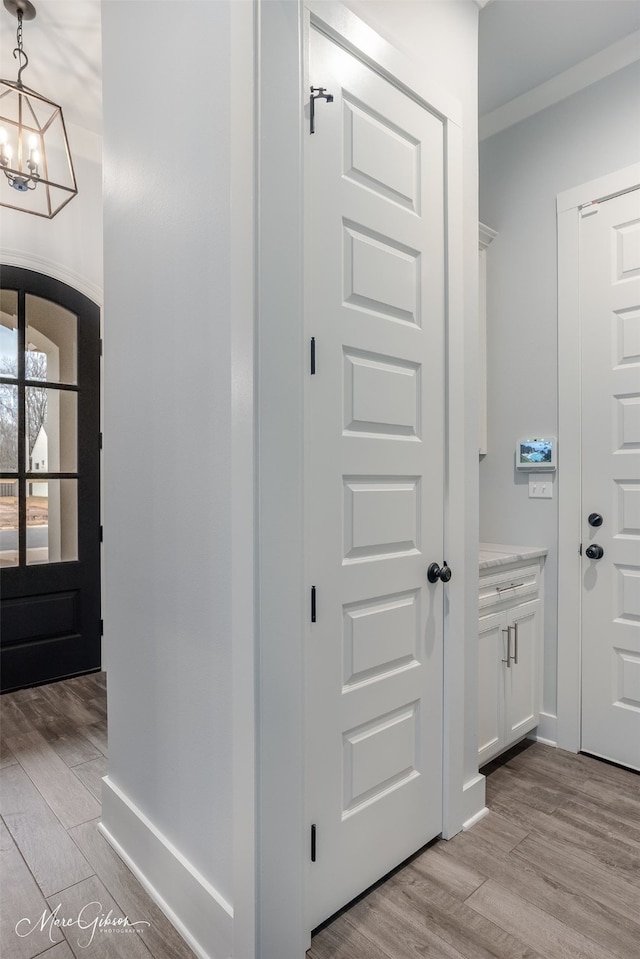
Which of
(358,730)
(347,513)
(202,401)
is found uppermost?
(202,401)

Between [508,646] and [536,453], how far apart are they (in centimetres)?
88

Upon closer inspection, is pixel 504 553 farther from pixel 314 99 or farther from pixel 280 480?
pixel 314 99

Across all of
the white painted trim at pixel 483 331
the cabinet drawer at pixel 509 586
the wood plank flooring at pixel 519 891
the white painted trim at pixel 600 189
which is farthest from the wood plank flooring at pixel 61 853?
the white painted trim at pixel 600 189

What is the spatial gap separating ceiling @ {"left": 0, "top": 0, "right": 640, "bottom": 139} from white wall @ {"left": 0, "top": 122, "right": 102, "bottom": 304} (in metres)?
0.31

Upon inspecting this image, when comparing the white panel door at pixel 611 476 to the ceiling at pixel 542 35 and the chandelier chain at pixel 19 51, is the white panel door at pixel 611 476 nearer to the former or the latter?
the ceiling at pixel 542 35

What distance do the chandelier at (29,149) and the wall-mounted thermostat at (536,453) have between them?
2.33 metres

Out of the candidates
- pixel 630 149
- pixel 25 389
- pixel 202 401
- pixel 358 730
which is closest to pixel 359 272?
pixel 202 401

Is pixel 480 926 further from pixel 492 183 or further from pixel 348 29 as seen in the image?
pixel 492 183

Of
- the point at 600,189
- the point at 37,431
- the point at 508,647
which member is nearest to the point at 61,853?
the point at 508,647

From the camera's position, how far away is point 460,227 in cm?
187

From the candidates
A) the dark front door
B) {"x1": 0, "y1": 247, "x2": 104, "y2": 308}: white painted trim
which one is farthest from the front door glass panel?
{"x1": 0, "y1": 247, "x2": 104, "y2": 308}: white painted trim

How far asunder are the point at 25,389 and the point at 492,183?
8.85 ft

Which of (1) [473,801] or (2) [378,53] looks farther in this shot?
(1) [473,801]

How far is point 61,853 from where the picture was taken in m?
1.73
